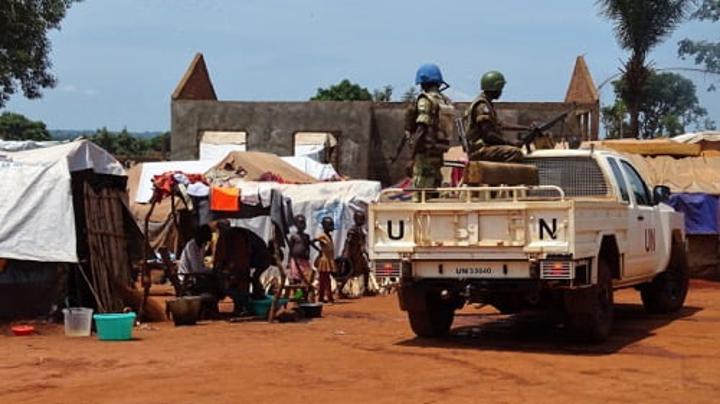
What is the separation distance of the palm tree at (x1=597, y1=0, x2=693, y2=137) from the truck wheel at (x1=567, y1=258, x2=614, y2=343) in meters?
19.0

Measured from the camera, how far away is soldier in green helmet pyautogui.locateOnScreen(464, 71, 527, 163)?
1152cm

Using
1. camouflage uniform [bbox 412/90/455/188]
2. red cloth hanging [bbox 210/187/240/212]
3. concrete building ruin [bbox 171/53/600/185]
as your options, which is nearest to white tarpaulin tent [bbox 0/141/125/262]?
red cloth hanging [bbox 210/187/240/212]

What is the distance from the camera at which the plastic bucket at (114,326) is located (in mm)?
12172

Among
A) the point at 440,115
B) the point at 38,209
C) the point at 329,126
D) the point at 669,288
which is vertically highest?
the point at 329,126

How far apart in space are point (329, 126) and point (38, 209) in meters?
19.3

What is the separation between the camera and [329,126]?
3231cm

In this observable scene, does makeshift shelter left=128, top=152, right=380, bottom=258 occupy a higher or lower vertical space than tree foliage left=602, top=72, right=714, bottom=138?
lower

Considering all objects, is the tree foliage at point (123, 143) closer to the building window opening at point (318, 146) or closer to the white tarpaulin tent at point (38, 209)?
the building window opening at point (318, 146)

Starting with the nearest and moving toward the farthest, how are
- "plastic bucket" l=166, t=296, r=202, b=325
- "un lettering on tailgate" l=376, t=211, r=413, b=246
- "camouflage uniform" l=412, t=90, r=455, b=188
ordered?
"un lettering on tailgate" l=376, t=211, r=413, b=246 < "camouflage uniform" l=412, t=90, r=455, b=188 < "plastic bucket" l=166, t=296, r=202, b=325

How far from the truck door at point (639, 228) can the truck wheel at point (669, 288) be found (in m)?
1.00

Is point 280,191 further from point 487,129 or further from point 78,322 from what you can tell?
point 487,129

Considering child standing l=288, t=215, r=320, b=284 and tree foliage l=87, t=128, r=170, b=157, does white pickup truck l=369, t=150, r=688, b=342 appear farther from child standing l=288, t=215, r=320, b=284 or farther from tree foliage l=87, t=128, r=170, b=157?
tree foliage l=87, t=128, r=170, b=157

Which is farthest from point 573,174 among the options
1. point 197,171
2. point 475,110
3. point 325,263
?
point 197,171

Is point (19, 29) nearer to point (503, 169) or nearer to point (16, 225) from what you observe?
point (16, 225)
